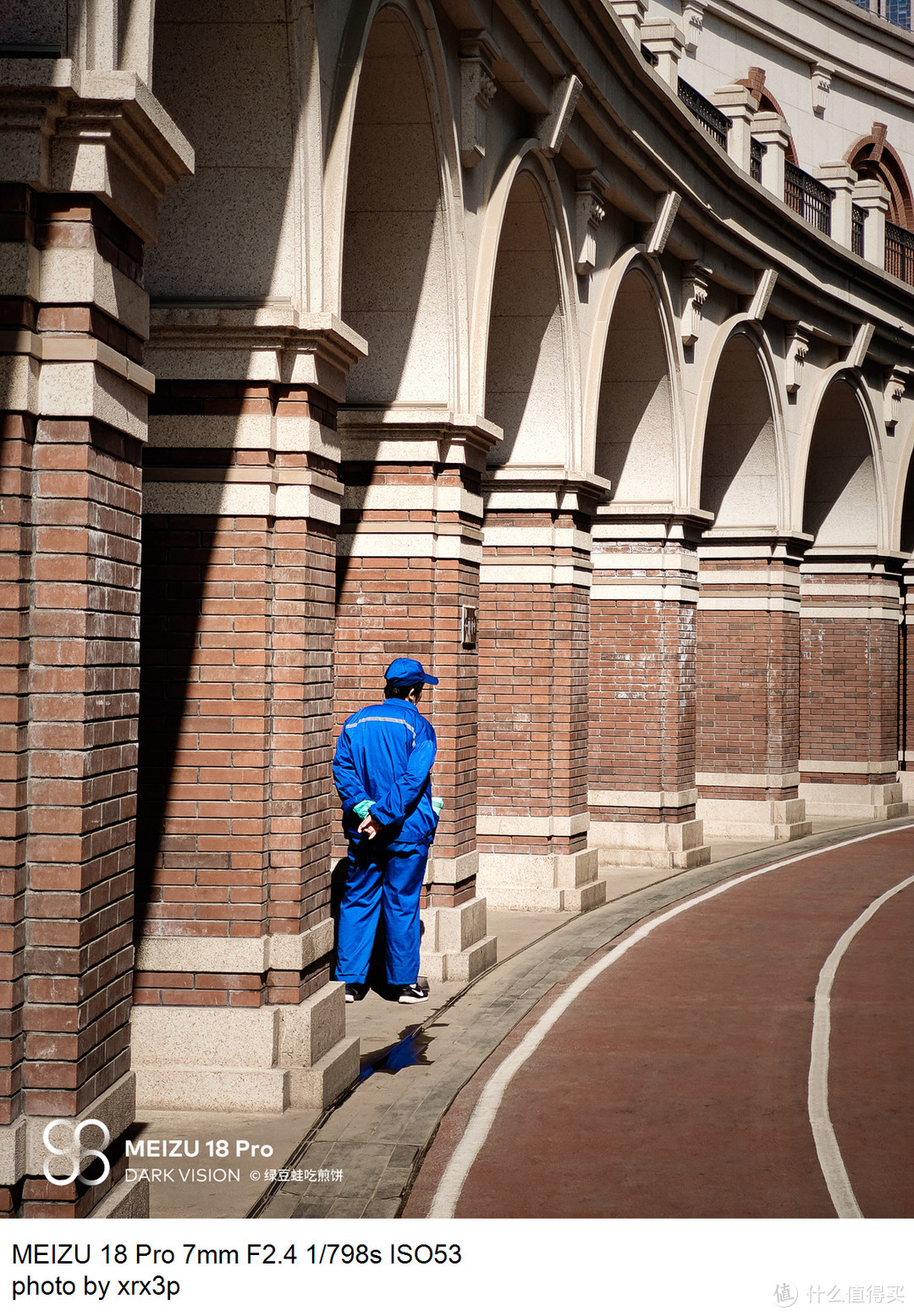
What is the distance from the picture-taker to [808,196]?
813 inches

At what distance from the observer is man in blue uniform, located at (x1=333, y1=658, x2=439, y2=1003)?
299 inches

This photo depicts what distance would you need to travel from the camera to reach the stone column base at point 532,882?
12938 mm

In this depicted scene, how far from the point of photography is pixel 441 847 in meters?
10.3

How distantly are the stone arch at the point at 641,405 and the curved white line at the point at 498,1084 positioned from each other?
15.1ft

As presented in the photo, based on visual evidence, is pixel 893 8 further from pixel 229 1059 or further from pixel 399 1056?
pixel 229 1059

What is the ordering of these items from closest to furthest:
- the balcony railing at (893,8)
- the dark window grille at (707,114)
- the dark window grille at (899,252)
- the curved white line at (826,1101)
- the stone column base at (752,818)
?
1. the curved white line at (826,1101)
2. the dark window grille at (707,114)
3. the stone column base at (752,818)
4. the dark window grille at (899,252)
5. the balcony railing at (893,8)

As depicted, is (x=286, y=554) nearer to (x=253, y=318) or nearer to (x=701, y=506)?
(x=253, y=318)

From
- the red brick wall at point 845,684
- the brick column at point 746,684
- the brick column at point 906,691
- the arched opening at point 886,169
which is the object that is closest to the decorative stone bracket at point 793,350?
the brick column at point 746,684

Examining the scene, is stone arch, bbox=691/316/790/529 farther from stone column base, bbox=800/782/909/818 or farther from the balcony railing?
the balcony railing

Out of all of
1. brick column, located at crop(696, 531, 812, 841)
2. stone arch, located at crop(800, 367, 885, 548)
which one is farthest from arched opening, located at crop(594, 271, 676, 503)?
stone arch, located at crop(800, 367, 885, 548)

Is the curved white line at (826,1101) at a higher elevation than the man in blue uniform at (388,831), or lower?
lower

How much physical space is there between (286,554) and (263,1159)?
2.70m

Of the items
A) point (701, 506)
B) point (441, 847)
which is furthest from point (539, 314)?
point (701, 506)

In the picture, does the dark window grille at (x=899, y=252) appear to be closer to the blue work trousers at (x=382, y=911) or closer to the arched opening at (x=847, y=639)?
the arched opening at (x=847, y=639)
